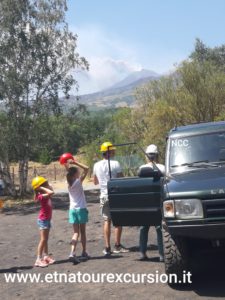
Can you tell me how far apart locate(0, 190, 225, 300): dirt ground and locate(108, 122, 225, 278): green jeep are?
34 cm

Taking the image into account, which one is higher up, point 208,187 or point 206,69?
point 206,69

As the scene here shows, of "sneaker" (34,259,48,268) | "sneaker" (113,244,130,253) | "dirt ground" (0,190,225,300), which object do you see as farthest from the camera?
"sneaker" (113,244,130,253)

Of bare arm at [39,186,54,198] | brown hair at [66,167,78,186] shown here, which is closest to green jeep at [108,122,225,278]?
brown hair at [66,167,78,186]

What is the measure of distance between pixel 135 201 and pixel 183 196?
4.72 ft

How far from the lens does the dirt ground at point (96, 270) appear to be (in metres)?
5.91

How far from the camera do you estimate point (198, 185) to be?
5543mm

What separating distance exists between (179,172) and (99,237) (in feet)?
14.0

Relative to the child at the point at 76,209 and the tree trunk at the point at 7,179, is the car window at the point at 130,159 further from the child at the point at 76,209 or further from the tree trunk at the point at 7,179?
the child at the point at 76,209

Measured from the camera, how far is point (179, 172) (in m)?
6.38

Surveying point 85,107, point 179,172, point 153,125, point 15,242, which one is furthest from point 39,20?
point 179,172

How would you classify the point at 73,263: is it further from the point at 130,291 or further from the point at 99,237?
the point at 99,237

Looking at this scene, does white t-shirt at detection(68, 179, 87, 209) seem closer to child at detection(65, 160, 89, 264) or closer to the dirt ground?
child at detection(65, 160, 89, 264)

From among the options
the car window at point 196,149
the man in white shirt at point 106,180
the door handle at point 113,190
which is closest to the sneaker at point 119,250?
the man in white shirt at point 106,180

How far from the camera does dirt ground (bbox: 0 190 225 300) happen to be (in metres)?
5.91
